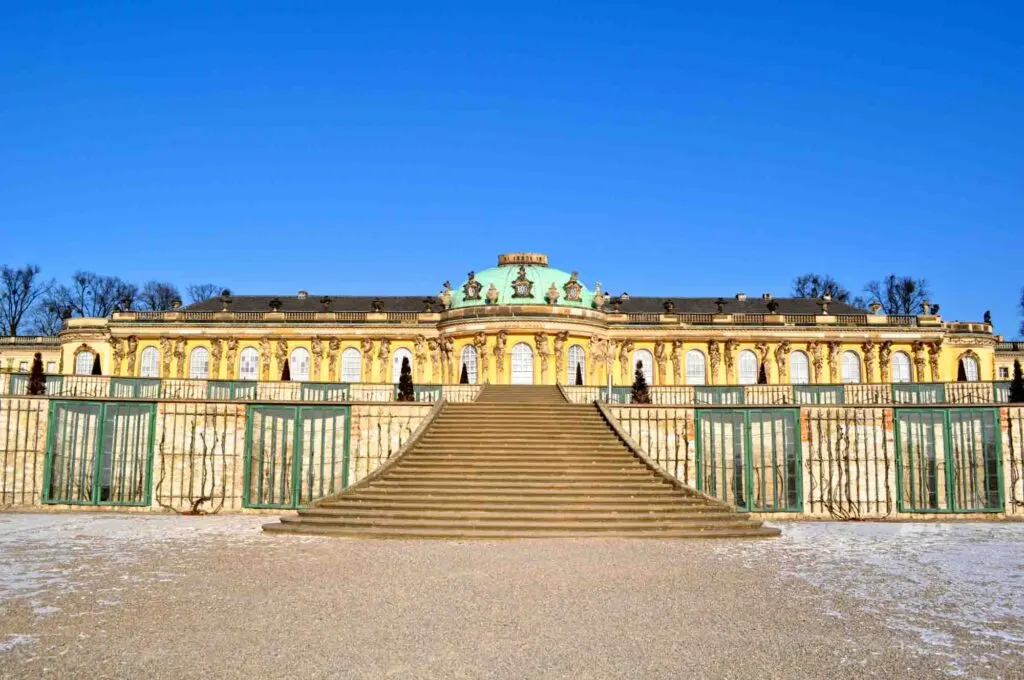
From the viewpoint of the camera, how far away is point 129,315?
59.4 meters

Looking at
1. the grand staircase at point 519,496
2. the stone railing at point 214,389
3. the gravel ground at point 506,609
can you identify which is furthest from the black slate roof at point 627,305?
the gravel ground at point 506,609

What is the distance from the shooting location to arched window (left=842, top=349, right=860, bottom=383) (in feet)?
191

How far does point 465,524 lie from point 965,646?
11.4 m

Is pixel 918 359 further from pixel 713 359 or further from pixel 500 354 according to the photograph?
pixel 500 354

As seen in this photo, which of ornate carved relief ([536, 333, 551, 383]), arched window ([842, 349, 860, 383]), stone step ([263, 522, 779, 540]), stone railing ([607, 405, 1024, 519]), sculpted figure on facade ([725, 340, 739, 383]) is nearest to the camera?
stone step ([263, 522, 779, 540])

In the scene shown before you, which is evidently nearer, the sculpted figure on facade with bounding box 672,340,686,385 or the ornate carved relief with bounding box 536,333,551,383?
the ornate carved relief with bounding box 536,333,551,383

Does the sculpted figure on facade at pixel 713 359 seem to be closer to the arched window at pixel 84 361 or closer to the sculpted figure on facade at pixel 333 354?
the sculpted figure on facade at pixel 333 354

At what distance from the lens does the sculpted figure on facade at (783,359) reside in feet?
190

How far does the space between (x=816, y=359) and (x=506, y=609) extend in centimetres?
5079

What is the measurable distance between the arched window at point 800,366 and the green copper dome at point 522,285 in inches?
576

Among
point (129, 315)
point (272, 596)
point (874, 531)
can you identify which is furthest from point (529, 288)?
point (272, 596)

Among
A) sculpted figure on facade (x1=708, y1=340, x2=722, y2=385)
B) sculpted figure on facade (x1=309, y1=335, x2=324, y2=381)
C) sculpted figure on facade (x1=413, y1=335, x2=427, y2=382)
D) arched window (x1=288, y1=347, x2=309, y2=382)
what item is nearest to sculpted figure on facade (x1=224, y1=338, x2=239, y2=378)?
arched window (x1=288, y1=347, x2=309, y2=382)

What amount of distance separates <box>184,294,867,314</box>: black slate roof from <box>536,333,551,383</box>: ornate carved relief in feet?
36.2

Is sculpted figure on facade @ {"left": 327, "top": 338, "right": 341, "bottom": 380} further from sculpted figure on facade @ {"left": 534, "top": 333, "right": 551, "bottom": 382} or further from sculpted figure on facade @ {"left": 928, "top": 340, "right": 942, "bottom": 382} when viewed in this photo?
sculpted figure on facade @ {"left": 928, "top": 340, "right": 942, "bottom": 382}
